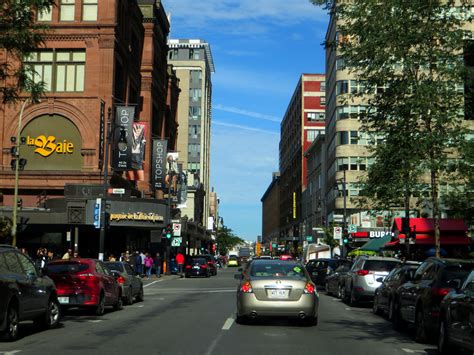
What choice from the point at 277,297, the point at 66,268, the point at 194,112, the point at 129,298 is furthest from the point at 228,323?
the point at 194,112

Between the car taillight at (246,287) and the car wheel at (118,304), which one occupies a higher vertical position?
the car taillight at (246,287)

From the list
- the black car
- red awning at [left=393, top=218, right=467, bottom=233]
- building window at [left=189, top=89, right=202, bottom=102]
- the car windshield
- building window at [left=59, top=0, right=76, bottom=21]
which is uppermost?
building window at [left=189, top=89, right=202, bottom=102]

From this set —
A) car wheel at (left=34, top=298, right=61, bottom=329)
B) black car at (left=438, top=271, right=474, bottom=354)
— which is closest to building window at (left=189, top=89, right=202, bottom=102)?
car wheel at (left=34, top=298, right=61, bottom=329)

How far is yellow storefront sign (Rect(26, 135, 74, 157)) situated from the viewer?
47.3 m

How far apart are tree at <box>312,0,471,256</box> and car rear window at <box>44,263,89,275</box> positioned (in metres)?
9.99

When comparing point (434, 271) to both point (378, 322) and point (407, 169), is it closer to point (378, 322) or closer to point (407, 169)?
point (378, 322)

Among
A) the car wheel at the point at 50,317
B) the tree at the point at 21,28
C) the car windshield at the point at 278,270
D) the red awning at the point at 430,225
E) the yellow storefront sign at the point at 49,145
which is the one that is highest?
the yellow storefront sign at the point at 49,145

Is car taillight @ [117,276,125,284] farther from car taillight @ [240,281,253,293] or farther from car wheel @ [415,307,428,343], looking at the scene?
car wheel @ [415,307,428,343]

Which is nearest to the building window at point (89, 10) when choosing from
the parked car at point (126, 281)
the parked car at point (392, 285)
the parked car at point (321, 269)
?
the parked car at point (321, 269)

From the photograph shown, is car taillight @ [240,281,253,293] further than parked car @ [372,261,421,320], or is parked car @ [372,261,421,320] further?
parked car @ [372,261,421,320]

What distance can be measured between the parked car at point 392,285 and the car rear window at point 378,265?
9.29 feet

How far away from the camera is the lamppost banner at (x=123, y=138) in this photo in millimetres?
46656

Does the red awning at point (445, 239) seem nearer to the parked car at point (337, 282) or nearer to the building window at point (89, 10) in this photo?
the parked car at point (337, 282)

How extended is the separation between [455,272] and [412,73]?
10.1m
